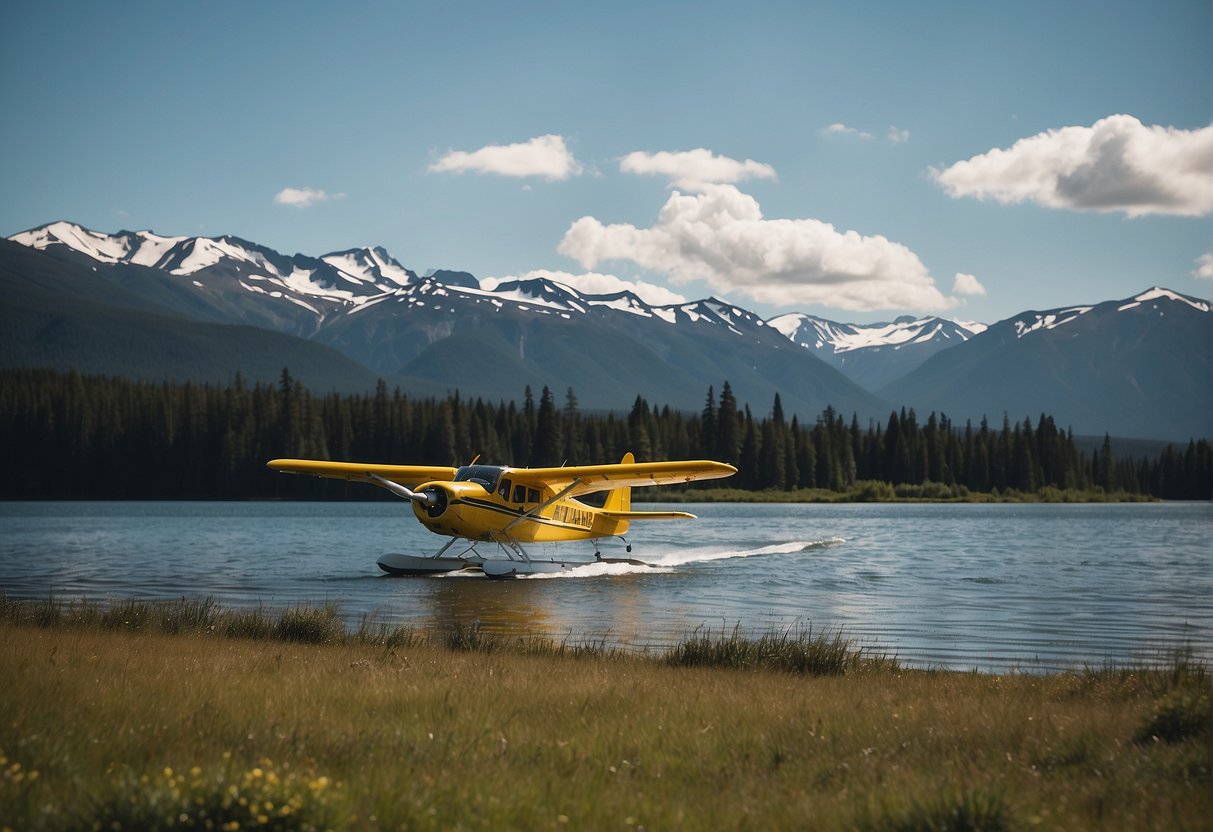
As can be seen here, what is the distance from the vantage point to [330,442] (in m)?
111

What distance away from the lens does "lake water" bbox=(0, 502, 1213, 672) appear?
612 inches

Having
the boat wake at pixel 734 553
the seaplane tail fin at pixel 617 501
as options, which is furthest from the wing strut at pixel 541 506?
the boat wake at pixel 734 553

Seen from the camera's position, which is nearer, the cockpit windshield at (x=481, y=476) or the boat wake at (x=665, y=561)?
the cockpit windshield at (x=481, y=476)

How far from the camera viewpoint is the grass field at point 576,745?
194 inches

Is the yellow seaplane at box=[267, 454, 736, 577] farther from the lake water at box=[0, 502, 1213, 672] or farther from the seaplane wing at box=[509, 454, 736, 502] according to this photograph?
the lake water at box=[0, 502, 1213, 672]

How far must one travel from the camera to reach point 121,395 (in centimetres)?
11494

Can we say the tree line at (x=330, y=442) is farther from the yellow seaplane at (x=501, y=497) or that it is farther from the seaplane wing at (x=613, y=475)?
the seaplane wing at (x=613, y=475)

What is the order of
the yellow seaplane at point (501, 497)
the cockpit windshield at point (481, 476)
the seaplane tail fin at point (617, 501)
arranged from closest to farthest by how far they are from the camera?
the yellow seaplane at point (501, 497)
the cockpit windshield at point (481, 476)
the seaplane tail fin at point (617, 501)

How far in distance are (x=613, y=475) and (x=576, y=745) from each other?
18381 mm

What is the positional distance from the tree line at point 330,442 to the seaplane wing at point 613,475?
76.5 metres

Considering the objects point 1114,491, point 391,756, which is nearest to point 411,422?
point 1114,491

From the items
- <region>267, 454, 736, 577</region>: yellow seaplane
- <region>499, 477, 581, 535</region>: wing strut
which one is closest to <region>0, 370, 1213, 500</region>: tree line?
<region>267, 454, 736, 577</region>: yellow seaplane

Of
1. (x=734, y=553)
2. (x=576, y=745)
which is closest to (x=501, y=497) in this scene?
(x=734, y=553)

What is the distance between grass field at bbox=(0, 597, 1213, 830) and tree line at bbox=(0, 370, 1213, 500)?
307ft
